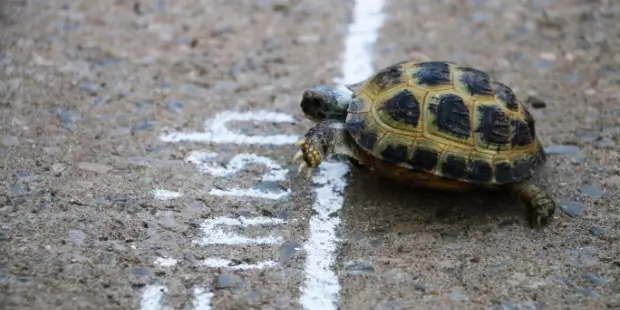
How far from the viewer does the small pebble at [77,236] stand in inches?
148

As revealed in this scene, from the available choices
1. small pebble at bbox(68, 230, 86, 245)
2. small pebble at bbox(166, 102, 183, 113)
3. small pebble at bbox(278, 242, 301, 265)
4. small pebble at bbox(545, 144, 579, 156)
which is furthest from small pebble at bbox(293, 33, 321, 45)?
small pebble at bbox(68, 230, 86, 245)

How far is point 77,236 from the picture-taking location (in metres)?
3.79

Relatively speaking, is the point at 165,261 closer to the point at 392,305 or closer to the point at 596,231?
the point at 392,305

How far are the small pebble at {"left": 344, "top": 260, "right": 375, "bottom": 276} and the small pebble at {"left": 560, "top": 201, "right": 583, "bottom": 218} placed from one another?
1.18 meters

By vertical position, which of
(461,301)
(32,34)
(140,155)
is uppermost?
(32,34)

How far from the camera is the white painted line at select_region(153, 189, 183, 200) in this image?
4.17 meters

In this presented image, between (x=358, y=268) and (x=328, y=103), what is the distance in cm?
108

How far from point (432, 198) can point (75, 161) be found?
198cm

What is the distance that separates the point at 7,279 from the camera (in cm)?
346

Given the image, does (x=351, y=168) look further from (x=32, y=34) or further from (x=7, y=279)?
(x=32, y=34)

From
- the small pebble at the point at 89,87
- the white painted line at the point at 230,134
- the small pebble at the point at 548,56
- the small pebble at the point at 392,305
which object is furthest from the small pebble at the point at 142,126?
the small pebble at the point at 548,56

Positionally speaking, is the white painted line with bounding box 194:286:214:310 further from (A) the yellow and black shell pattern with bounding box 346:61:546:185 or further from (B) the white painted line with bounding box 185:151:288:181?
(A) the yellow and black shell pattern with bounding box 346:61:546:185

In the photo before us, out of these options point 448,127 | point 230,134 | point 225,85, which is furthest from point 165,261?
point 225,85

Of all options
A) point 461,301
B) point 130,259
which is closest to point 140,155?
point 130,259
